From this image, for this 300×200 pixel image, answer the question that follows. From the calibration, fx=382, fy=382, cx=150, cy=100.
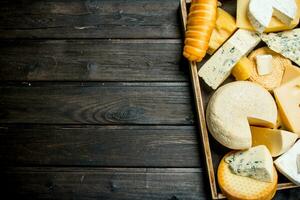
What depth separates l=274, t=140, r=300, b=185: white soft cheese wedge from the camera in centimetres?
84

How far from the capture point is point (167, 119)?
983 millimetres

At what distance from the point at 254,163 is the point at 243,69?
0.72ft

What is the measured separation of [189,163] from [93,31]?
44cm

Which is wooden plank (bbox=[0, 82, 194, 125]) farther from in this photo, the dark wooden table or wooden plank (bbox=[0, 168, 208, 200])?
wooden plank (bbox=[0, 168, 208, 200])

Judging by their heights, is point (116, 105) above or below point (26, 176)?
above

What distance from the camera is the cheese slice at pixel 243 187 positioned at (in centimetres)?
83

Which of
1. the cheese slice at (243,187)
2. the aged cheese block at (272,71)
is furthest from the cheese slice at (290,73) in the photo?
the cheese slice at (243,187)

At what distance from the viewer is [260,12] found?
888 millimetres

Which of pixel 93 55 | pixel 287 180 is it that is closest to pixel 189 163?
pixel 287 180

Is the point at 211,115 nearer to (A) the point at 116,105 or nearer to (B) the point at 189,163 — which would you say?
(B) the point at 189,163

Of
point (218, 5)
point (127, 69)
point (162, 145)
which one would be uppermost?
point (218, 5)

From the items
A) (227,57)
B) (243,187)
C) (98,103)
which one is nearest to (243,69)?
(227,57)

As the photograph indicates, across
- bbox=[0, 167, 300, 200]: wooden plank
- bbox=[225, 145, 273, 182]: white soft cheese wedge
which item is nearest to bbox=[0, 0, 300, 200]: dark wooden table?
bbox=[0, 167, 300, 200]: wooden plank

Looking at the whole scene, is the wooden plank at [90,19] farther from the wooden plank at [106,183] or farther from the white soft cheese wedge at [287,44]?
the wooden plank at [106,183]
